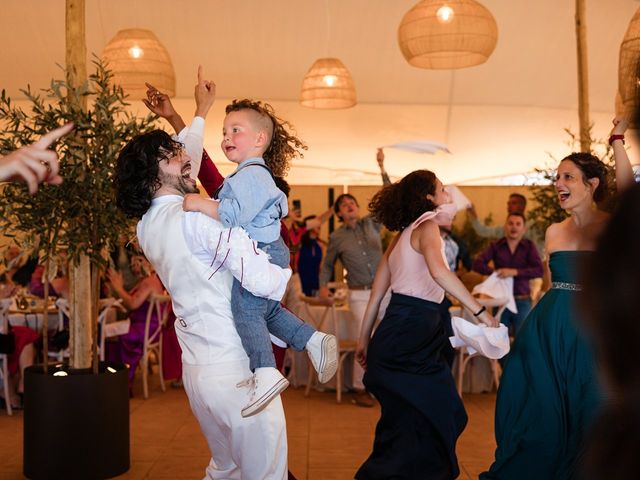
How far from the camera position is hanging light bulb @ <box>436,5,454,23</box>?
21.3ft

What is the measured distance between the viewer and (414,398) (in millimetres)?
4145

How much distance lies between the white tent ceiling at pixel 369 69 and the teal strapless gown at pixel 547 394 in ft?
31.1

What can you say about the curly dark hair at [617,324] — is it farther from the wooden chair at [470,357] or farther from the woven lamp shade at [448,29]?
the wooden chair at [470,357]

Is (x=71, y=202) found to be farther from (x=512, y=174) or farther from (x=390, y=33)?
(x=512, y=174)

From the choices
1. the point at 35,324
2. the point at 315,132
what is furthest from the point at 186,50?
the point at 35,324

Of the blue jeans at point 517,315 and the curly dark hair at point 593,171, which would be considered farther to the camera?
the blue jeans at point 517,315

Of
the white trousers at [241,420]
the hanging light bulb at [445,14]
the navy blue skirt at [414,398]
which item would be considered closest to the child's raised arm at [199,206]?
the white trousers at [241,420]

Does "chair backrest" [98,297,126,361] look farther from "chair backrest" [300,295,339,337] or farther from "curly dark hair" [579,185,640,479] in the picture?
"curly dark hair" [579,185,640,479]

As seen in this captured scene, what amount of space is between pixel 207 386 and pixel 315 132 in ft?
37.9

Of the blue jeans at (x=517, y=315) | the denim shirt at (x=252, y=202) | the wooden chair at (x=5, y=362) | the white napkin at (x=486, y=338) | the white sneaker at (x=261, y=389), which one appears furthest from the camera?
the blue jeans at (x=517, y=315)

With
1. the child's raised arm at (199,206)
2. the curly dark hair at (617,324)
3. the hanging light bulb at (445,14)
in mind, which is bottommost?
the curly dark hair at (617,324)

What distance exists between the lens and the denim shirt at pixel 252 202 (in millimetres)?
2600

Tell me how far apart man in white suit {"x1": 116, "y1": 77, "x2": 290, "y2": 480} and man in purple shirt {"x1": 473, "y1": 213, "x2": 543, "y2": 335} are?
5429 mm

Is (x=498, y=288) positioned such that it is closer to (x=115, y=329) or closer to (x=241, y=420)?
(x=115, y=329)
